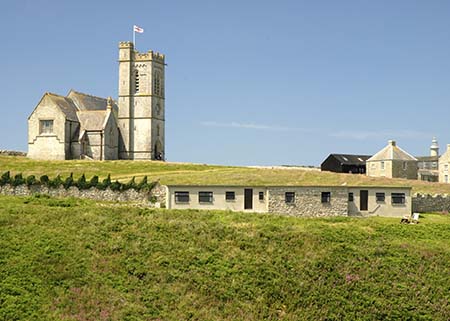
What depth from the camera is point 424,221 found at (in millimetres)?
45656

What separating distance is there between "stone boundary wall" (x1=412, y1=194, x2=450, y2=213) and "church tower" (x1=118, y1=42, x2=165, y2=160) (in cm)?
4017

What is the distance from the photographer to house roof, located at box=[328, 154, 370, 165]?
7631 centimetres

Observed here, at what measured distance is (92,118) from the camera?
80.5 m

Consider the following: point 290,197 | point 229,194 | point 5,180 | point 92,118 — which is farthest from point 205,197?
point 92,118

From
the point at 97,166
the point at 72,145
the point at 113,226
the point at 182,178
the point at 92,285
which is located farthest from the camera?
the point at 72,145

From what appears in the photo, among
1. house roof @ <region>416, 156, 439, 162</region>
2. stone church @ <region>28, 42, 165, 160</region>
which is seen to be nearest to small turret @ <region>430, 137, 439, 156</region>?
house roof @ <region>416, 156, 439, 162</region>

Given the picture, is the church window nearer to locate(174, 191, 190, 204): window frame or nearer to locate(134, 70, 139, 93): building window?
locate(134, 70, 139, 93): building window

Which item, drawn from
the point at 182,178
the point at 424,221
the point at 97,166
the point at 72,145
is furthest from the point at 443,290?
the point at 72,145

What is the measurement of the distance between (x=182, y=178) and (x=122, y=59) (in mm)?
31746

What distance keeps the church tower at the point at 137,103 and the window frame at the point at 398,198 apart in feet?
136

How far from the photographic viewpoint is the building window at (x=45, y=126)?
7908 centimetres

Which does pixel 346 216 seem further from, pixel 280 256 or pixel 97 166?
pixel 97 166

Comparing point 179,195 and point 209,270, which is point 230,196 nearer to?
point 179,195

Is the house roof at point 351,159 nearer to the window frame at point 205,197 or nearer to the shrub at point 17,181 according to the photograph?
the window frame at point 205,197
